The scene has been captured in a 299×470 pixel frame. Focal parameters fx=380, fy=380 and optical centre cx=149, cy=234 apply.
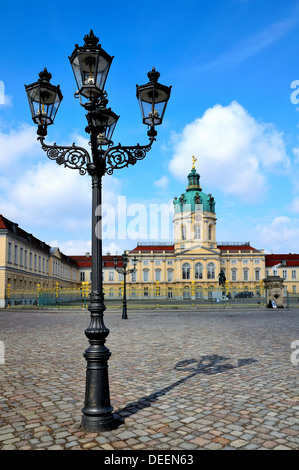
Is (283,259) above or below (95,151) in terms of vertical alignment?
above

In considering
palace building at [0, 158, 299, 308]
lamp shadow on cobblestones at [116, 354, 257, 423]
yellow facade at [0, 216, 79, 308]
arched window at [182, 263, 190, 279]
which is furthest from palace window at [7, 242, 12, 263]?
arched window at [182, 263, 190, 279]

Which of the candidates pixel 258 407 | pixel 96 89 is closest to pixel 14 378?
pixel 258 407

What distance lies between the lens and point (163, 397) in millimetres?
5809

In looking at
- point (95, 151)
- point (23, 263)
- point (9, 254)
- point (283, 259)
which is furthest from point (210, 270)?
point (95, 151)

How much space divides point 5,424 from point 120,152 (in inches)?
156

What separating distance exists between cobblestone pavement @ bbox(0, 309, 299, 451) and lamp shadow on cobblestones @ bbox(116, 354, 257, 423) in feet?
0.05

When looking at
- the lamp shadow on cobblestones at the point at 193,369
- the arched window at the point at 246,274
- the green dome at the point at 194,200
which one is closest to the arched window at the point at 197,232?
the green dome at the point at 194,200

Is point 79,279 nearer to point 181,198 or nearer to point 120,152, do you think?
point 181,198

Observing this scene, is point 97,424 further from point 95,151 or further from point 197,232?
point 197,232

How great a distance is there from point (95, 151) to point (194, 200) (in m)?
77.4

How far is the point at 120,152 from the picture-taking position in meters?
5.73

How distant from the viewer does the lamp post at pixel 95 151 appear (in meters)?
4.67

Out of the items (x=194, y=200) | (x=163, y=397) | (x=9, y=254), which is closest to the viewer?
(x=163, y=397)

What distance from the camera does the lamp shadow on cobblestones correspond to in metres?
5.36
